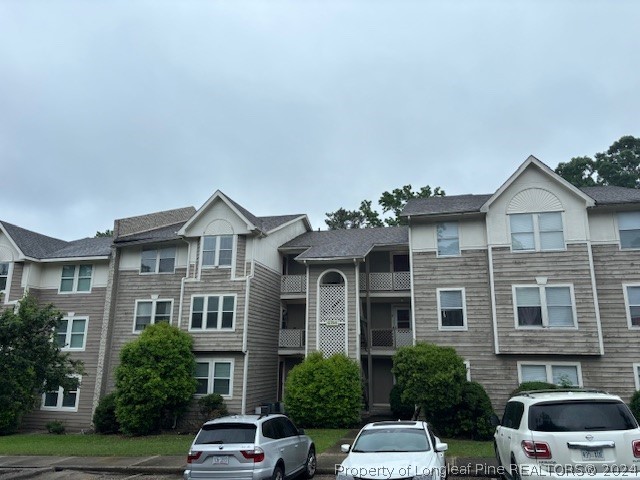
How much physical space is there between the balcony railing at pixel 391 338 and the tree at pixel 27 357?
13.8 meters

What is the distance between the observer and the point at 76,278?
26.3m

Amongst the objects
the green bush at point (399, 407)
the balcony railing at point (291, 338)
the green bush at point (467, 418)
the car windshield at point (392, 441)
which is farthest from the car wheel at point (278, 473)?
the balcony railing at point (291, 338)

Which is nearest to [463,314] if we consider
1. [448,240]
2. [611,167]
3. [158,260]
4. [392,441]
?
[448,240]

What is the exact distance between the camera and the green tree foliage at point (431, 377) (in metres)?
16.7

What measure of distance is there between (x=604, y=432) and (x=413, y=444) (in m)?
3.44

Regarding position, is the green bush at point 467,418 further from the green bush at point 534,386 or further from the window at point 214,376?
the window at point 214,376

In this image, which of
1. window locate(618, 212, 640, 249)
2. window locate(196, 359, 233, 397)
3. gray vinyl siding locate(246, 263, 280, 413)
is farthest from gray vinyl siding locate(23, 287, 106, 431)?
window locate(618, 212, 640, 249)

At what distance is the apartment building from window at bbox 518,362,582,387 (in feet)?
0.17

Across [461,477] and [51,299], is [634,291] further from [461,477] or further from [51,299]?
[51,299]

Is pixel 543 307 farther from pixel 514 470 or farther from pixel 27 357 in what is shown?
pixel 27 357

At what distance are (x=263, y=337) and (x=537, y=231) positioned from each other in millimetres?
13975

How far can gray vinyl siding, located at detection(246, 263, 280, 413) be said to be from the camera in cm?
2231

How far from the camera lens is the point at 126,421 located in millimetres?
20141

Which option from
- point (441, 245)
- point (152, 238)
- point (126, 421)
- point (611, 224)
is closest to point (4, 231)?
point (152, 238)
